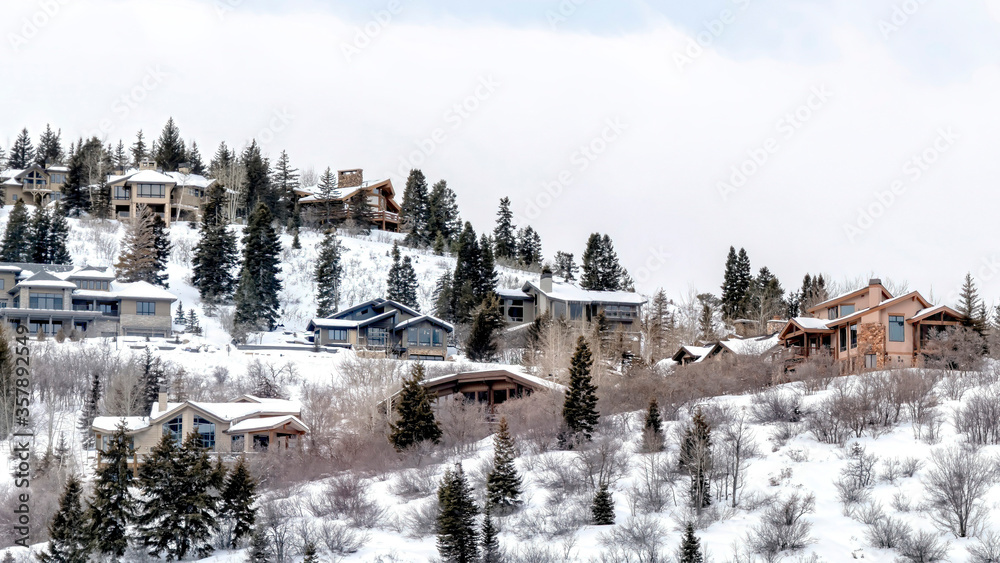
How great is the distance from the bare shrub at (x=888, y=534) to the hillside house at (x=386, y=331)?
44.9 metres

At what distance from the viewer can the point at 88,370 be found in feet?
215

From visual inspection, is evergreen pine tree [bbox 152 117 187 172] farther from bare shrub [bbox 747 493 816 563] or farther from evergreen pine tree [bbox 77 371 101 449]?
bare shrub [bbox 747 493 816 563]

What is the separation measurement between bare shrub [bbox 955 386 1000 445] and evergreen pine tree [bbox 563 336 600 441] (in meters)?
15.1

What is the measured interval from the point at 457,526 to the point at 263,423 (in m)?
20.0

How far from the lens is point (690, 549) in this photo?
36.0 metres

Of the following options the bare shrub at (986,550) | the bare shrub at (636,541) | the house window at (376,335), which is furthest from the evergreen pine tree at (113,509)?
the house window at (376,335)

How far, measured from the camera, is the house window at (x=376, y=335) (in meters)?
81.0

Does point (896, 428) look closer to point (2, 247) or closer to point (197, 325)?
point (197, 325)

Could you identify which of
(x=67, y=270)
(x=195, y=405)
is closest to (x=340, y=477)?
(x=195, y=405)

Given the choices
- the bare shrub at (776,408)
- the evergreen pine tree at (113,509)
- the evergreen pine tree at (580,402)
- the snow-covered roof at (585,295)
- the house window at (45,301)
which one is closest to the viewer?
the evergreen pine tree at (113,509)

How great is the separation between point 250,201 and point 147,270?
21525 mm

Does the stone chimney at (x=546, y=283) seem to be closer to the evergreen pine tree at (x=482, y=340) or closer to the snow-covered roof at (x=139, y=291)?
the evergreen pine tree at (x=482, y=340)

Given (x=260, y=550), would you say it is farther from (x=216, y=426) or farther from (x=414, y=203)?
(x=414, y=203)

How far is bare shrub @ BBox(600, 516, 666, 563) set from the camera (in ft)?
123
